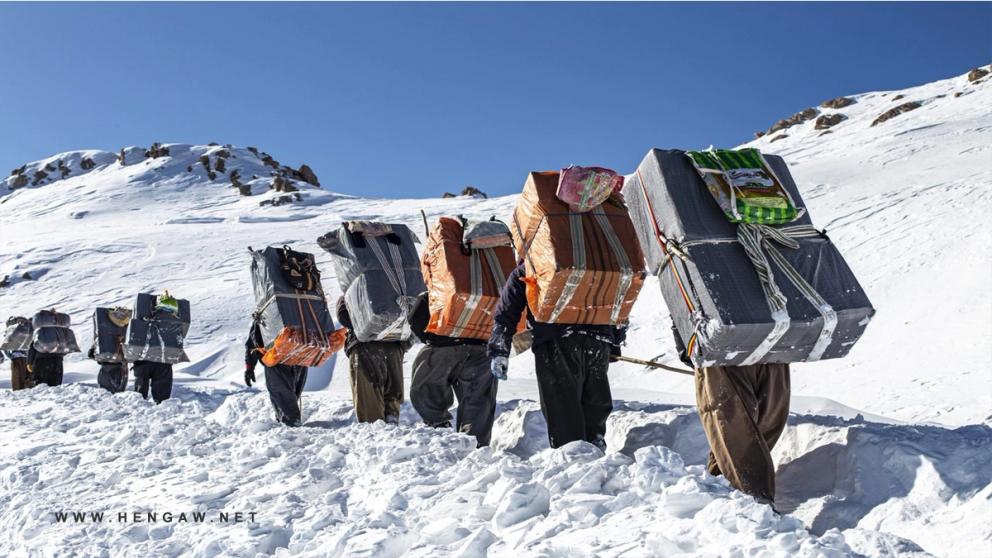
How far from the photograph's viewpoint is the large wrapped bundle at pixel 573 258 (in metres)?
4.01

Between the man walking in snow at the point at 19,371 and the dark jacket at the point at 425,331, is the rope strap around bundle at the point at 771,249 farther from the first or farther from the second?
the man walking in snow at the point at 19,371

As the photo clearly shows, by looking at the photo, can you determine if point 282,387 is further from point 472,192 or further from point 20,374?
point 472,192

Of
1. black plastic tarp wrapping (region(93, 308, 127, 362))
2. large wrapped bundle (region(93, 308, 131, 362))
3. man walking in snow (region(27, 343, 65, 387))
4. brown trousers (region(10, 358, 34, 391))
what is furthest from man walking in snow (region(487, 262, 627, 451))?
brown trousers (region(10, 358, 34, 391))

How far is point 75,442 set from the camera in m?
7.03

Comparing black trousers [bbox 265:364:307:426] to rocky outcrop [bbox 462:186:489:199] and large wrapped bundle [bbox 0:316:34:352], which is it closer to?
large wrapped bundle [bbox 0:316:34:352]

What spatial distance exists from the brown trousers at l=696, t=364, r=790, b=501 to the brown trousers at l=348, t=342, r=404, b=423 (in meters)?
3.67

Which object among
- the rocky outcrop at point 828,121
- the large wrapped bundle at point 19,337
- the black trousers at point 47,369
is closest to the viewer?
the black trousers at point 47,369

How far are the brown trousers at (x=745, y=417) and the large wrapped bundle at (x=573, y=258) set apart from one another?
802mm

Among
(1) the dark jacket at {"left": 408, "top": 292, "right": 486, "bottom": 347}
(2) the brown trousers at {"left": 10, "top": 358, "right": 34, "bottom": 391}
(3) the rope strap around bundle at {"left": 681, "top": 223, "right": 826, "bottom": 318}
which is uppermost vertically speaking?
(3) the rope strap around bundle at {"left": 681, "top": 223, "right": 826, "bottom": 318}

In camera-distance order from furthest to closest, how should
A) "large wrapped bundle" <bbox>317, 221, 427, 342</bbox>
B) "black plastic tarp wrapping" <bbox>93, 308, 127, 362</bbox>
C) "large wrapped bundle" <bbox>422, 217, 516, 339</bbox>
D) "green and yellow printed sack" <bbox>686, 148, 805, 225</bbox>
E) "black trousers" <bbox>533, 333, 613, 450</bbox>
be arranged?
1. "black plastic tarp wrapping" <bbox>93, 308, 127, 362</bbox>
2. "large wrapped bundle" <bbox>317, 221, 427, 342</bbox>
3. "large wrapped bundle" <bbox>422, 217, 516, 339</bbox>
4. "black trousers" <bbox>533, 333, 613, 450</bbox>
5. "green and yellow printed sack" <bbox>686, 148, 805, 225</bbox>

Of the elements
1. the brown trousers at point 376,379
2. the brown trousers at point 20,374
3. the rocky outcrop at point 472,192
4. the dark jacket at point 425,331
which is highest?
the rocky outcrop at point 472,192

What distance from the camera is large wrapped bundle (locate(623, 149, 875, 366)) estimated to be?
3.18 meters

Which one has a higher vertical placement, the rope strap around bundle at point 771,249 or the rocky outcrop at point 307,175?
the rocky outcrop at point 307,175

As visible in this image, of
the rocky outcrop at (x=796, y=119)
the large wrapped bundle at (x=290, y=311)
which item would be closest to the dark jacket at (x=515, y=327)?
the large wrapped bundle at (x=290, y=311)
